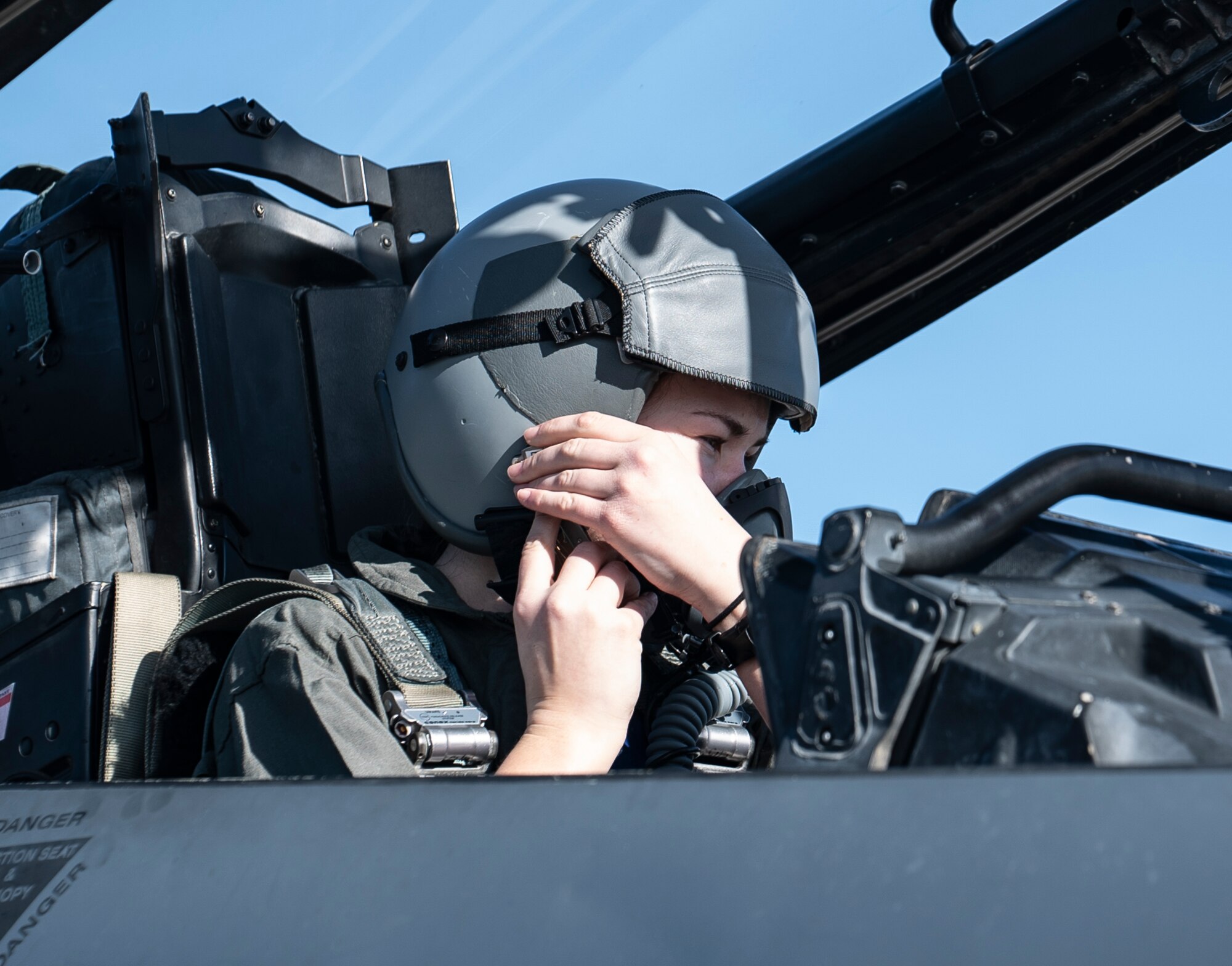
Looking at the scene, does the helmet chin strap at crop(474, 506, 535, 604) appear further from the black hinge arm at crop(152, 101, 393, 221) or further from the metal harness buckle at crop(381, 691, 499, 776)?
the black hinge arm at crop(152, 101, 393, 221)

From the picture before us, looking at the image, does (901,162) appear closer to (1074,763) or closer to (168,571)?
(168,571)

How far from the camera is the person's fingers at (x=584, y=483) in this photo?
4.61 feet

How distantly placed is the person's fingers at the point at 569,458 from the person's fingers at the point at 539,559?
0.05m

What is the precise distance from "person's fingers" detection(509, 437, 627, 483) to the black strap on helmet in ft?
0.47

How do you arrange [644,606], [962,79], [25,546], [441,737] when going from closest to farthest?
[441,737]
[644,606]
[25,546]
[962,79]

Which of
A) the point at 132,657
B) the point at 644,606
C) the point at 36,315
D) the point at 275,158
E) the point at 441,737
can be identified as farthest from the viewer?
the point at 275,158

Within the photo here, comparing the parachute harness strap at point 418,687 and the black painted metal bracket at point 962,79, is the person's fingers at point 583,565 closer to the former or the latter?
the parachute harness strap at point 418,687

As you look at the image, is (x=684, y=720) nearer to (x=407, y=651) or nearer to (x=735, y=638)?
(x=735, y=638)

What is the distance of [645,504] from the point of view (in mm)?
1373

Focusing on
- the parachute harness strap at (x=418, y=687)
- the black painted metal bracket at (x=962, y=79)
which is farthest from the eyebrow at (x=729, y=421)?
the black painted metal bracket at (x=962, y=79)

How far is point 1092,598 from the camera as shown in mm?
725

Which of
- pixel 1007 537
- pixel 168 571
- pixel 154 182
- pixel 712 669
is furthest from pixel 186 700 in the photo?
pixel 1007 537

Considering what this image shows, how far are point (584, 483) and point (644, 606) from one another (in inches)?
5.7

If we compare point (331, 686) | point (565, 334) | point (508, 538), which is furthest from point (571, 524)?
point (331, 686)
